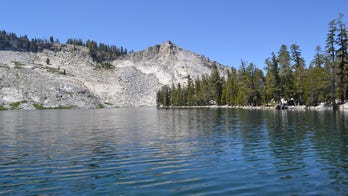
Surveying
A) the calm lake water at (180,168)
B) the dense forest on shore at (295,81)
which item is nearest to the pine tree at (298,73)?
the dense forest on shore at (295,81)

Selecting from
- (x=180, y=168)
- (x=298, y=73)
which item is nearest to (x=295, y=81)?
(x=298, y=73)

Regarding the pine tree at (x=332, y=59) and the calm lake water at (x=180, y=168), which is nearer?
the calm lake water at (x=180, y=168)

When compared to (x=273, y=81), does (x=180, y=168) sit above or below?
below

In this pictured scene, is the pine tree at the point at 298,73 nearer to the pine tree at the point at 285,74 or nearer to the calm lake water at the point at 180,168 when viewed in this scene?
the pine tree at the point at 285,74

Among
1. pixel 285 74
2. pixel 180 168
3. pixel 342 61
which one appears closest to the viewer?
pixel 180 168

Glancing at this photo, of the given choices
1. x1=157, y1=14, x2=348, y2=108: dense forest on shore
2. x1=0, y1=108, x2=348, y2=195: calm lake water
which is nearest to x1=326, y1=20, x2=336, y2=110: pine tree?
x1=157, y1=14, x2=348, y2=108: dense forest on shore

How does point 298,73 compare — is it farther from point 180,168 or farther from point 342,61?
point 180,168

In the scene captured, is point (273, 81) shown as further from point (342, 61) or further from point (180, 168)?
point (180, 168)

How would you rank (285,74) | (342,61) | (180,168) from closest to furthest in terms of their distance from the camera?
(180,168) → (342,61) → (285,74)

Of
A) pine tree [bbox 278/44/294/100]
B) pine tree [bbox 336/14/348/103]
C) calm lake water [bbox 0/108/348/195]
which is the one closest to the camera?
calm lake water [bbox 0/108/348/195]

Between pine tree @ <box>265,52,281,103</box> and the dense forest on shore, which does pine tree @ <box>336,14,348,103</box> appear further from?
pine tree @ <box>265,52,281,103</box>

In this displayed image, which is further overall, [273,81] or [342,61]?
[273,81]

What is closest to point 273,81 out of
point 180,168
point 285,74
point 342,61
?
point 285,74

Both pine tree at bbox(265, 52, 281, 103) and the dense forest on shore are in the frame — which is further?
pine tree at bbox(265, 52, 281, 103)
